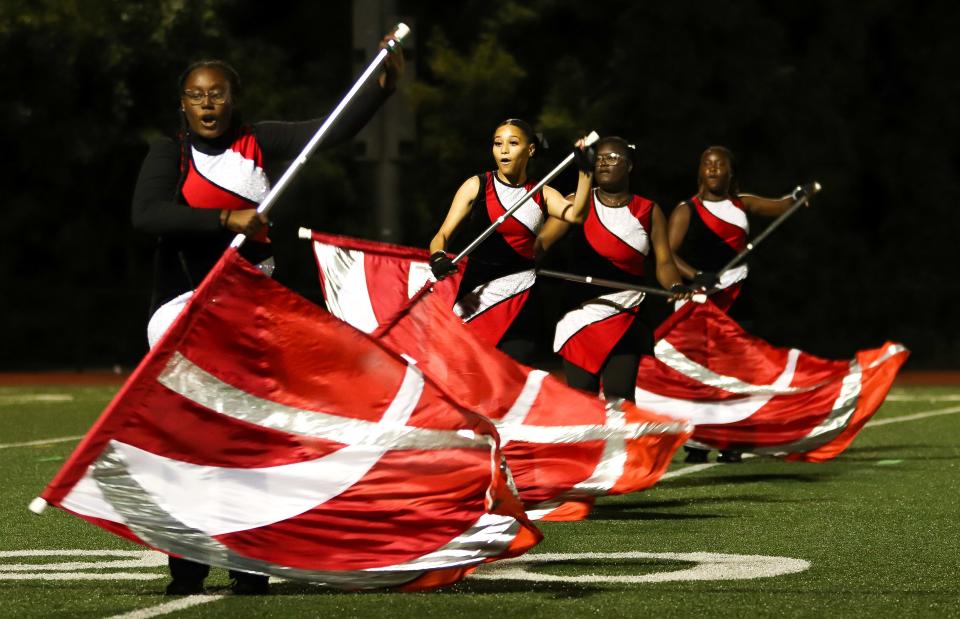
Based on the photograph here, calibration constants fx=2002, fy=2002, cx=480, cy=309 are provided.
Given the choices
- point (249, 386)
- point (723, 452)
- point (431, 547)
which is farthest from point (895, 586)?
point (723, 452)

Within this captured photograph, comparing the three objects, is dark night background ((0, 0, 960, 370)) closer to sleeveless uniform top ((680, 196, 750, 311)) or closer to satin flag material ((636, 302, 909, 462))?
sleeveless uniform top ((680, 196, 750, 311))

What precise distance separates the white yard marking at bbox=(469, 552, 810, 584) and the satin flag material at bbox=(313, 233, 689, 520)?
0.58 meters

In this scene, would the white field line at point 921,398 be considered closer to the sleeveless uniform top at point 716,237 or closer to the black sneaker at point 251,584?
the sleeveless uniform top at point 716,237

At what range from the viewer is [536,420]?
8.20 metres

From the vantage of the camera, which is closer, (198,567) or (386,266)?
(198,567)

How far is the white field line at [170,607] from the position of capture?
605cm

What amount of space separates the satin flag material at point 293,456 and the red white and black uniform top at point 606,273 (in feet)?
11.6

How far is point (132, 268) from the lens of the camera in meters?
28.5

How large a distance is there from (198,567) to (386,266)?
2.69 metres

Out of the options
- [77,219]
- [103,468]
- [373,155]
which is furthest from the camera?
[77,219]

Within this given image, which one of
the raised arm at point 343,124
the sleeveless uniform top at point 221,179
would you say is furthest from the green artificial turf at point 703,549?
the raised arm at point 343,124

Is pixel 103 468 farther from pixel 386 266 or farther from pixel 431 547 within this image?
pixel 386 266

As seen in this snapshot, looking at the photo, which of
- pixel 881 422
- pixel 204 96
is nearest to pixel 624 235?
pixel 204 96

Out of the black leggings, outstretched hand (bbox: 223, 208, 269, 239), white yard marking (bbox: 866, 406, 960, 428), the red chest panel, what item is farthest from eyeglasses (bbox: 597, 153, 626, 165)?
white yard marking (bbox: 866, 406, 960, 428)
